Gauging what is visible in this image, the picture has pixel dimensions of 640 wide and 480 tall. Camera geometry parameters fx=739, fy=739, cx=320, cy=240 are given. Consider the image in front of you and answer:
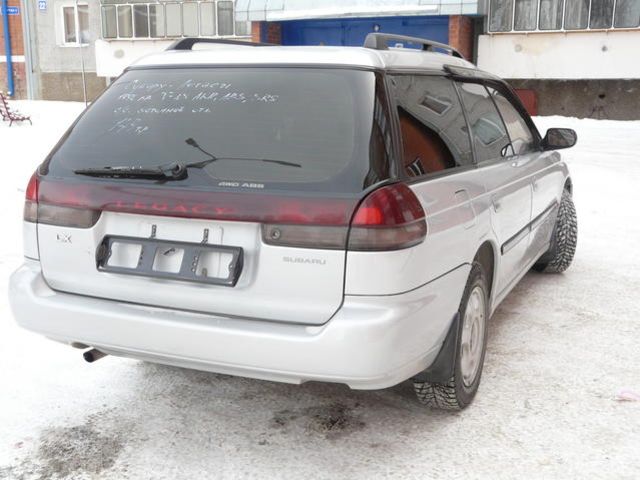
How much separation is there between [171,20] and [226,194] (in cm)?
2765

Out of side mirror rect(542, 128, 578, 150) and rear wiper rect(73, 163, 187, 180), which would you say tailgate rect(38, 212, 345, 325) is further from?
side mirror rect(542, 128, 578, 150)

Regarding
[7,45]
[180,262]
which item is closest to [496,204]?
[180,262]

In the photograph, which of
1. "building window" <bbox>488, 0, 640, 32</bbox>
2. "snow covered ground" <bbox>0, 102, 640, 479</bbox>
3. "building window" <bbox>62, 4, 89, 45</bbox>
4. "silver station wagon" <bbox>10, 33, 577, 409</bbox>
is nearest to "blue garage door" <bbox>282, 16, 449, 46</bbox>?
"building window" <bbox>488, 0, 640, 32</bbox>

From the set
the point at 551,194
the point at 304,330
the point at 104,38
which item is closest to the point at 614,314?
the point at 551,194

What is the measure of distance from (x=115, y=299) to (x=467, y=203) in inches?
63.9

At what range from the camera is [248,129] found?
3.00m

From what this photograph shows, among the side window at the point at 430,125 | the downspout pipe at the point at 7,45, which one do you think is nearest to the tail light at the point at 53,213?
the side window at the point at 430,125

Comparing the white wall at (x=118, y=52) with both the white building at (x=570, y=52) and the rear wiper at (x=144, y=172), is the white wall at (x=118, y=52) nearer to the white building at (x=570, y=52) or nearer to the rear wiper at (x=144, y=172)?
the white building at (x=570, y=52)

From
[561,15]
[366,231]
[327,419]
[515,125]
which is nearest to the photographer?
[366,231]

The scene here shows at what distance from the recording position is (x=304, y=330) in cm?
279

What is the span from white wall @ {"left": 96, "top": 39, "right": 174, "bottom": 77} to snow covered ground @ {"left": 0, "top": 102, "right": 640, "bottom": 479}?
2601 cm

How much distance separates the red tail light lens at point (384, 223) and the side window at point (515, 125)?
205 centimetres

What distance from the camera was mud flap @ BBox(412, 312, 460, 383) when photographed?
10.5 feet

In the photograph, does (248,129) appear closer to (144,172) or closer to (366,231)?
(144,172)
